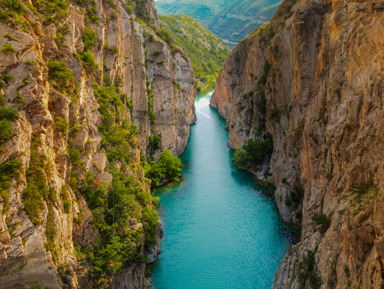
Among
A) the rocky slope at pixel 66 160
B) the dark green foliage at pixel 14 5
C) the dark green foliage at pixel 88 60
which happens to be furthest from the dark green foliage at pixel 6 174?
the dark green foliage at pixel 88 60

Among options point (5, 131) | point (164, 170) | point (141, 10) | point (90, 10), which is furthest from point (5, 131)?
point (141, 10)

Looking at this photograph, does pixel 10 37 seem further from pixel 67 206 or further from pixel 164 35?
pixel 164 35

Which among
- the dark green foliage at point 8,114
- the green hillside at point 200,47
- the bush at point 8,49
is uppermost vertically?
the green hillside at point 200,47

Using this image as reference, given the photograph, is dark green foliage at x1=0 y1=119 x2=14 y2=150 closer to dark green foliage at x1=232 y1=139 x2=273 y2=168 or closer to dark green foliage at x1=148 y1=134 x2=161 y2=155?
dark green foliage at x1=148 y1=134 x2=161 y2=155

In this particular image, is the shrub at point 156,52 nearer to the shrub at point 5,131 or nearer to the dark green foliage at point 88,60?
the dark green foliage at point 88,60

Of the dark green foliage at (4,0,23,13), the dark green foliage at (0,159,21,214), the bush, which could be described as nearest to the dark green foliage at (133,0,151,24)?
the dark green foliage at (4,0,23,13)
